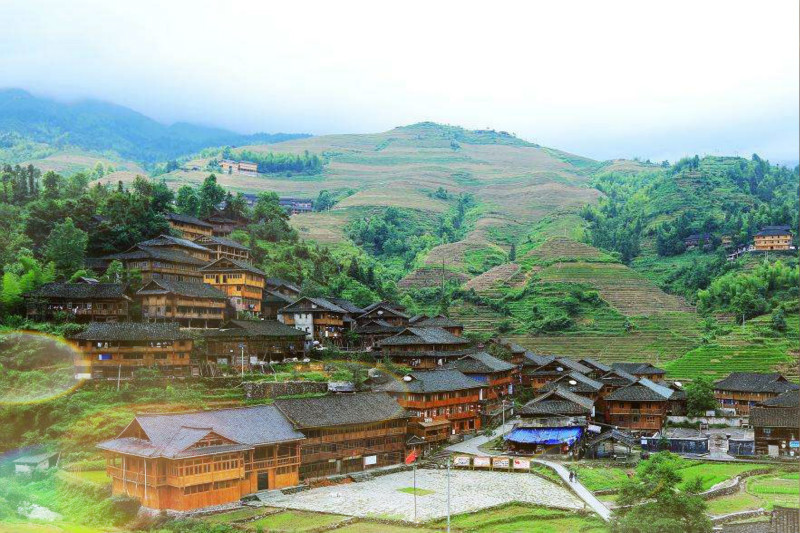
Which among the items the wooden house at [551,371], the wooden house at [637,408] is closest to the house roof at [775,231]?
the wooden house at [551,371]

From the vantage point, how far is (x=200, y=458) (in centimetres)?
3378

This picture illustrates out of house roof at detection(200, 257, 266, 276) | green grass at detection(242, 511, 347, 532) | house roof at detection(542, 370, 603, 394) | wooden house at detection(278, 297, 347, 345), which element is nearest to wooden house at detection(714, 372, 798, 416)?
house roof at detection(542, 370, 603, 394)

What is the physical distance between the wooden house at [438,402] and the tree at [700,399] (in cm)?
1761

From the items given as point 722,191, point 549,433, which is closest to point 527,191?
point 722,191

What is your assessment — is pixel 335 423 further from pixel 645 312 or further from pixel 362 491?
pixel 645 312

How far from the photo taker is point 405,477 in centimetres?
4184

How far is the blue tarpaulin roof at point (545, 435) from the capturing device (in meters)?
47.6

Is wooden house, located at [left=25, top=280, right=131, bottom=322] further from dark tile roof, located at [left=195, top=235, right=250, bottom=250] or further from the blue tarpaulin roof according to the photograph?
the blue tarpaulin roof

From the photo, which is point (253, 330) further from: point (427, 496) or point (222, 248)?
point (427, 496)

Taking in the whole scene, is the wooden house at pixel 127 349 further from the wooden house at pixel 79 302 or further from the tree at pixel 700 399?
the tree at pixel 700 399

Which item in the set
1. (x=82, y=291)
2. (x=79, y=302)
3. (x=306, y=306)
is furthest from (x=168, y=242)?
(x=306, y=306)

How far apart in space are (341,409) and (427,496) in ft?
27.7

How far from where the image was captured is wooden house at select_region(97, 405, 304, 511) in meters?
33.2

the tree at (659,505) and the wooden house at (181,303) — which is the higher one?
the wooden house at (181,303)
